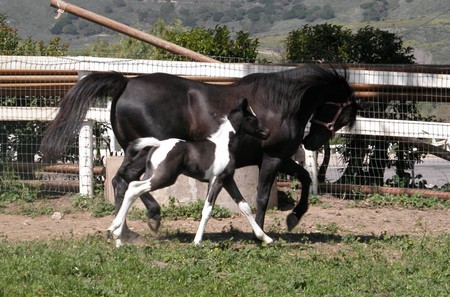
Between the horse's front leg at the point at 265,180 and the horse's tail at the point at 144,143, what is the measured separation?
1303 mm

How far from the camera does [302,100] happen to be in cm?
1081

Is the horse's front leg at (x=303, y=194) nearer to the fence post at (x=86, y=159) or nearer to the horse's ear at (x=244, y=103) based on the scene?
the horse's ear at (x=244, y=103)

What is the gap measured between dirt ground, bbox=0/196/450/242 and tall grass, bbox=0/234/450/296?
1.04 meters

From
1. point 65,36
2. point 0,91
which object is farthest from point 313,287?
point 65,36

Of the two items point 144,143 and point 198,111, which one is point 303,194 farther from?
point 144,143

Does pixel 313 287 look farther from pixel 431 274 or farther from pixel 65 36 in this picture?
pixel 65 36

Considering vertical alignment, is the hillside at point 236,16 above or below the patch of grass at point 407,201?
above

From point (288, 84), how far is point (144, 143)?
189 centimetres

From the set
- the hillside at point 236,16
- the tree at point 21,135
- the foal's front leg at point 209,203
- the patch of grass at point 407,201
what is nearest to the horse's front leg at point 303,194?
the foal's front leg at point 209,203

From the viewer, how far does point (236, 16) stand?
130 metres

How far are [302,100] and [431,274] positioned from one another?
2.99 m

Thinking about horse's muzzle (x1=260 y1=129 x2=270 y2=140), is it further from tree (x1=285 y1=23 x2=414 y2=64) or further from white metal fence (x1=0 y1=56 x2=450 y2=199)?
tree (x1=285 y1=23 x2=414 y2=64)

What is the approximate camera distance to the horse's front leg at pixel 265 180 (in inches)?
415

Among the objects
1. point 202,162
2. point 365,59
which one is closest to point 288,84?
point 202,162
